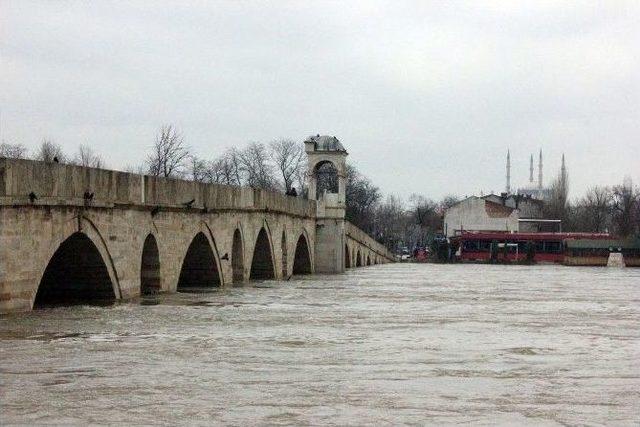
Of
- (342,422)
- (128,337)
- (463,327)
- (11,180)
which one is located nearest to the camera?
(342,422)

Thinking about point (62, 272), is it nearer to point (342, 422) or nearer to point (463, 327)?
point (463, 327)

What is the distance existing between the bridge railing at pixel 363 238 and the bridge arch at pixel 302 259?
14.8 ft

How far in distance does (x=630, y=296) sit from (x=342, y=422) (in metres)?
23.1

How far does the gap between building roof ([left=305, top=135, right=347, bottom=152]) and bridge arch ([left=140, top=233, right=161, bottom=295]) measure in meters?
23.6

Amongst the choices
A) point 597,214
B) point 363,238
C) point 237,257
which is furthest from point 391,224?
point 237,257

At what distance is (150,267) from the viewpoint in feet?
79.5

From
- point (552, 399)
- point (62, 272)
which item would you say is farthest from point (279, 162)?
point (552, 399)

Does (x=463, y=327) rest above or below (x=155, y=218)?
below

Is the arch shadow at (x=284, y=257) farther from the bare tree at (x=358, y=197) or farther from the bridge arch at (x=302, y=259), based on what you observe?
the bare tree at (x=358, y=197)

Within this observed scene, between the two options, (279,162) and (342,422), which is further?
(279,162)

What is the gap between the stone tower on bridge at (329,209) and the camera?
1837 inches


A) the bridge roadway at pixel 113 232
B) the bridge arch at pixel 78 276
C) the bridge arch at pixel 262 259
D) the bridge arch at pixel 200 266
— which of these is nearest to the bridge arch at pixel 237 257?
the bridge roadway at pixel 113 232

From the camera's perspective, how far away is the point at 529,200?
12231 centimetres

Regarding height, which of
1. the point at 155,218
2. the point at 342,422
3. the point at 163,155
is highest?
the point at 163,155
